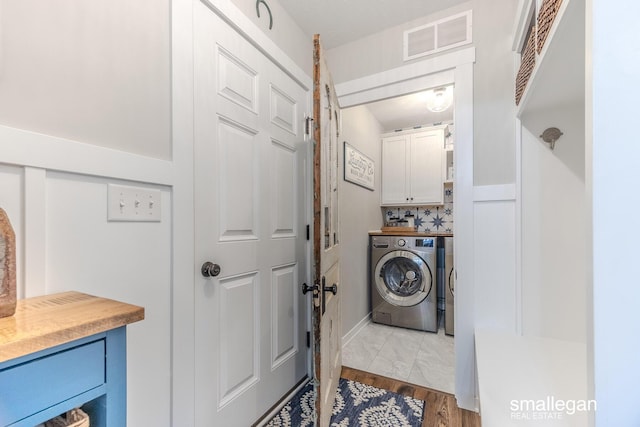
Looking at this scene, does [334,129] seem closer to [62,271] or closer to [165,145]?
[165,145]

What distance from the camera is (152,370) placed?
1.04 m

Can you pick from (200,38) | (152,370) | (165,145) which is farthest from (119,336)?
(200,38)

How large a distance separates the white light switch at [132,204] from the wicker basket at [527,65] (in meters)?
1.67

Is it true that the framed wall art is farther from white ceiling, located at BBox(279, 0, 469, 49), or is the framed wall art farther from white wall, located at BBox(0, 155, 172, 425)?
white wall, located at BBox(0, 155, 172, 425)

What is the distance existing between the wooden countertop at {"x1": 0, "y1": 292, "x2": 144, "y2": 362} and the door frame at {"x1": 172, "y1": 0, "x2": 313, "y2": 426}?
16.6 inches

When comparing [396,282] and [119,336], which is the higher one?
[119,336]

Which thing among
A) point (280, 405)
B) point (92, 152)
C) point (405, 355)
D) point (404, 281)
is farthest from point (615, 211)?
point (404, 281)

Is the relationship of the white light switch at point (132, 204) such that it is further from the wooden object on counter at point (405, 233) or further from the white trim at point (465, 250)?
the wooden object on counter at point (405, 233)

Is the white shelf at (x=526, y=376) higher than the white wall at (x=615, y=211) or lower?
lower

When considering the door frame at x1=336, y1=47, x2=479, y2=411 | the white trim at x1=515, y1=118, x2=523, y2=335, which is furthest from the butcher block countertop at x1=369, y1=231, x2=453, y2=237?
the white trim at x1=515, y1=118, x2=523, y2=335

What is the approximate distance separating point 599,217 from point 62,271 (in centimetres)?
138

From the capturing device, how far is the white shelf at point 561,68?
2.72ft

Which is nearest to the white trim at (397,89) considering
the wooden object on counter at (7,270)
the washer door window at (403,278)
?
the washer door window at (403,278)

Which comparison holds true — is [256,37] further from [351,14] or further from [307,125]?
[351,14]
